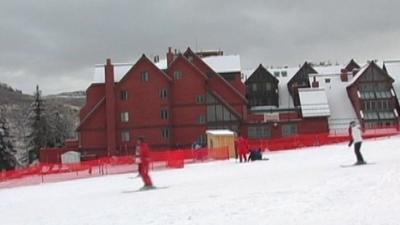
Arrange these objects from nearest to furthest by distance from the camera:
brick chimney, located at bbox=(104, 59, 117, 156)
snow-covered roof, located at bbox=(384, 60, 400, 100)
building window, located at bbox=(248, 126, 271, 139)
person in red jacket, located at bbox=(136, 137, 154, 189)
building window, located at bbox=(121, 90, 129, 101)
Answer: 1. person in red jacket, located at bbox=(136, 137, 154, 189)
2. brick chimney, located at bbox=(104, 59, 117, 156)
3. building window, located at bbox=(121, 90, 129, 101)
4. building window, located at bbox=(248, 126, 271, 139)
5. snow-covered roof, located at bbox=(384, 60, 400, 100)

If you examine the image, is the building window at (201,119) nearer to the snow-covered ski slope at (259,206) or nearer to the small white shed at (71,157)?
the small white shed at (71,157)

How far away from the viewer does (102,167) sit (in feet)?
155

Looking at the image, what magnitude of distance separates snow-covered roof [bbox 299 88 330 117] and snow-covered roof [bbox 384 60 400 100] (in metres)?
12.8

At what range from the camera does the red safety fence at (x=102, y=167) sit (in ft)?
148

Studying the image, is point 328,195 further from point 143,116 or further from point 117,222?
point 143,116

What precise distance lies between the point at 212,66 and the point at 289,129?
47.3 ft

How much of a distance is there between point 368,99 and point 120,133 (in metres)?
35.7

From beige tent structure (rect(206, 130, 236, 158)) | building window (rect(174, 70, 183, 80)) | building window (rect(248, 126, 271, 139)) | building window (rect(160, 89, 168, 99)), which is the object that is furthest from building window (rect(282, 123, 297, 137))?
beige tent structure (rect(206, 130, 236, 158))

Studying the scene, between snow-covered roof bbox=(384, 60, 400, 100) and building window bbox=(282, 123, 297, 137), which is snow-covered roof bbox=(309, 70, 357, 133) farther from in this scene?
snow-covered roof bbox=(384, 60, 400, 100)

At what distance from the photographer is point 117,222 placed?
14.0 meters

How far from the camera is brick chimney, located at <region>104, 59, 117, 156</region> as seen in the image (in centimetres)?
8156

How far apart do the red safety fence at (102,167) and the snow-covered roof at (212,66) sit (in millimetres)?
36361

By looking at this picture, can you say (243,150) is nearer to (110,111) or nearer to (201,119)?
(201,119)

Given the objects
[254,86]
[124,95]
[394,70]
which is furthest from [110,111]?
[394,70]
